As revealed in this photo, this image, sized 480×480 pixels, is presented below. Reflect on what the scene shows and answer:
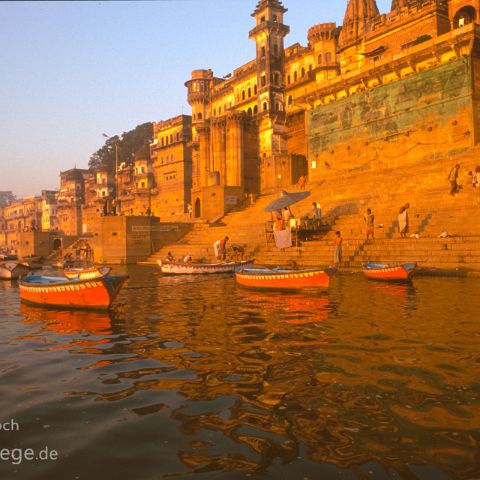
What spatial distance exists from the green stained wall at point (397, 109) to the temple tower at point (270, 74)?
1426cm

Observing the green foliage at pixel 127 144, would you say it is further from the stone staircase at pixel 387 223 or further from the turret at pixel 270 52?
the stone staircase at pixel 387 223

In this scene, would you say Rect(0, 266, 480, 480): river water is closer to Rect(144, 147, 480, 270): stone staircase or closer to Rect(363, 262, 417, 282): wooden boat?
Rect(363, 262, 417, 282): wooden boat

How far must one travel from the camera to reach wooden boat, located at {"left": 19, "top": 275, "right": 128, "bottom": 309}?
9820 millimetres

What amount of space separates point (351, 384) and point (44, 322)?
22.7 feet

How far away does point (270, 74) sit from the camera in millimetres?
50219

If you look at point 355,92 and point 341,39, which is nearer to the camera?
point 355,92

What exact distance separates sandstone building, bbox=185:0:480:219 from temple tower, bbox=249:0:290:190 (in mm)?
116

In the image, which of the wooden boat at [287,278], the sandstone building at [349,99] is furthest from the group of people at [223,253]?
the sandstone building at [349,99]

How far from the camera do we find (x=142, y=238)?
1229 inches

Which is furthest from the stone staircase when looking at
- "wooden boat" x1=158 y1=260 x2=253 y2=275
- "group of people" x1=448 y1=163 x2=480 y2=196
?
"wooden boat" x1=158 y1=260 x2=253 y2=275

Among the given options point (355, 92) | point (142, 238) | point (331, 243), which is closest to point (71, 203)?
point (142, 238)

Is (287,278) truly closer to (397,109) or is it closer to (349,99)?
(397,109)

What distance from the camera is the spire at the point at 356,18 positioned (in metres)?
42.0

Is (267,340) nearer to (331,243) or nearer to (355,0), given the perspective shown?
(331,243)
